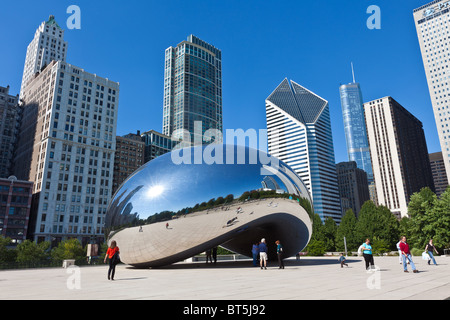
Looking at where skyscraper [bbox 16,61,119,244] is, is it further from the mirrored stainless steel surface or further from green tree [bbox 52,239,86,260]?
the mirrored stainless steel surface

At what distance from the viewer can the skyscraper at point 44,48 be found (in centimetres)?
15525

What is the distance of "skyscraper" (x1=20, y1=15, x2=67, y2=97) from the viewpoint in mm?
155250

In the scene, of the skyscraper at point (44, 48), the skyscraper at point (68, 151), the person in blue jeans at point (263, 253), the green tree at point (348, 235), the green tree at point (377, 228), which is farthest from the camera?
the skyscraper at point (44, 48)

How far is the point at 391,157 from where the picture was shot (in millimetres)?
184875

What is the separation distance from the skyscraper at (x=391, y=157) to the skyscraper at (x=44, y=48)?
179612 millimetres

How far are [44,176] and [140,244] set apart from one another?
311 feet

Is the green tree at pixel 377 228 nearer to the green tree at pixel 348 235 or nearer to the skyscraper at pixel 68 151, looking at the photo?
the green tree at pixel 348 235

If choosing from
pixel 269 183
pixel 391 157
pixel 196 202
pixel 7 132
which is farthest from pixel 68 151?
pixel 391 157

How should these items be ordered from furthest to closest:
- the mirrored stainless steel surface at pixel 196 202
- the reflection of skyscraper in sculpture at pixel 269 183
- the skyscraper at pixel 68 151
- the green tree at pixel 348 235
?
the skyscraper at pixel 68 151 → the green tree at pixel 348 235 → the reflection of skyscraper in sculpture at pixel 269 183 → the mirrored stainless steel surface at pixel 196 202

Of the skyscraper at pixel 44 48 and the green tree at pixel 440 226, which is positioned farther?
the skyscraper at pixel 44 48

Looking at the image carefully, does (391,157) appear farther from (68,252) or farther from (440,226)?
(68,252)

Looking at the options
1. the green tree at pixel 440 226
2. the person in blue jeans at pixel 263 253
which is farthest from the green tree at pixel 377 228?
the person in blue jeans at pixel 263 253

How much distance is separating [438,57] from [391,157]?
57175 mm
